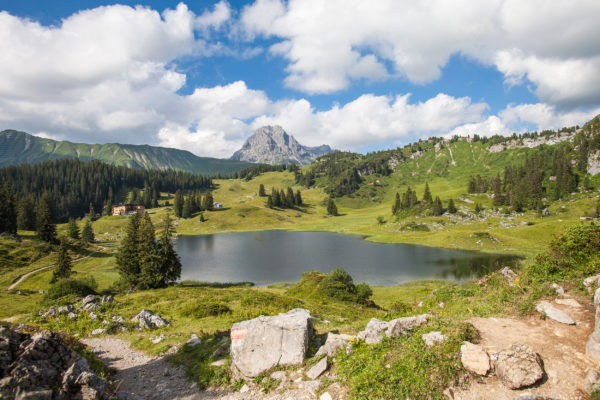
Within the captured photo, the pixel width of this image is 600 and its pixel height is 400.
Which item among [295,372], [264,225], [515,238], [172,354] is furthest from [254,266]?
[264,225]

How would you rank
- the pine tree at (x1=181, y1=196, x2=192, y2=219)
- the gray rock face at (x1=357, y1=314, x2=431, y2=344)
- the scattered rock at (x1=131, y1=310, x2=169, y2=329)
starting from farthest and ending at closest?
the pine tree at (x1=181, y1=196, x2=192, y2=219), the scattered rock at (x1=131, y1=310, x2=169, y2=329), the gray rock face at (x1=357, y1=314, x2=431, y2=344)

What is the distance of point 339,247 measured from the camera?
104938 mm

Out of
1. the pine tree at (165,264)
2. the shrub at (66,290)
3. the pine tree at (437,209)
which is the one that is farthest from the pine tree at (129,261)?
the pine tree at (437,209)

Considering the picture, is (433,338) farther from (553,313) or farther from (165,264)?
(165,264)

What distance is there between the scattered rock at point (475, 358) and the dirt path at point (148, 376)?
9.08 meters

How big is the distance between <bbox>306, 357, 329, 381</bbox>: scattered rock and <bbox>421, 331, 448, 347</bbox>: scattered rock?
3.98m

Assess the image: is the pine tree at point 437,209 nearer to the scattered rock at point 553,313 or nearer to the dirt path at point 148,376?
the scattered rock at point 553,313

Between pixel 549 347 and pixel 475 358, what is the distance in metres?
2.54

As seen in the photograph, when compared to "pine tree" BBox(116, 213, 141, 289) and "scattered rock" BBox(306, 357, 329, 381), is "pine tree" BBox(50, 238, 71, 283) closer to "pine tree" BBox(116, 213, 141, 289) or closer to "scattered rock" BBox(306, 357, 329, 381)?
"pine tree" BBox(116, 213, 141, 289)

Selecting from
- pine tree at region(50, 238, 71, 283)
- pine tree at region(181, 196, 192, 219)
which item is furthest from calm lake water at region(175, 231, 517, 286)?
pine tree at region(181, 196, 192, 219)

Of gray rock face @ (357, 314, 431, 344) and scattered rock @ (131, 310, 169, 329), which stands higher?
gray rock face @ (357, 314, 431, 344)

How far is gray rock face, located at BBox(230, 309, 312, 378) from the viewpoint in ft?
38.8

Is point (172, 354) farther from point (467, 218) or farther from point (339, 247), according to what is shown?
point (467, 218)

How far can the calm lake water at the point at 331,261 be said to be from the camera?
6700 centimetres
